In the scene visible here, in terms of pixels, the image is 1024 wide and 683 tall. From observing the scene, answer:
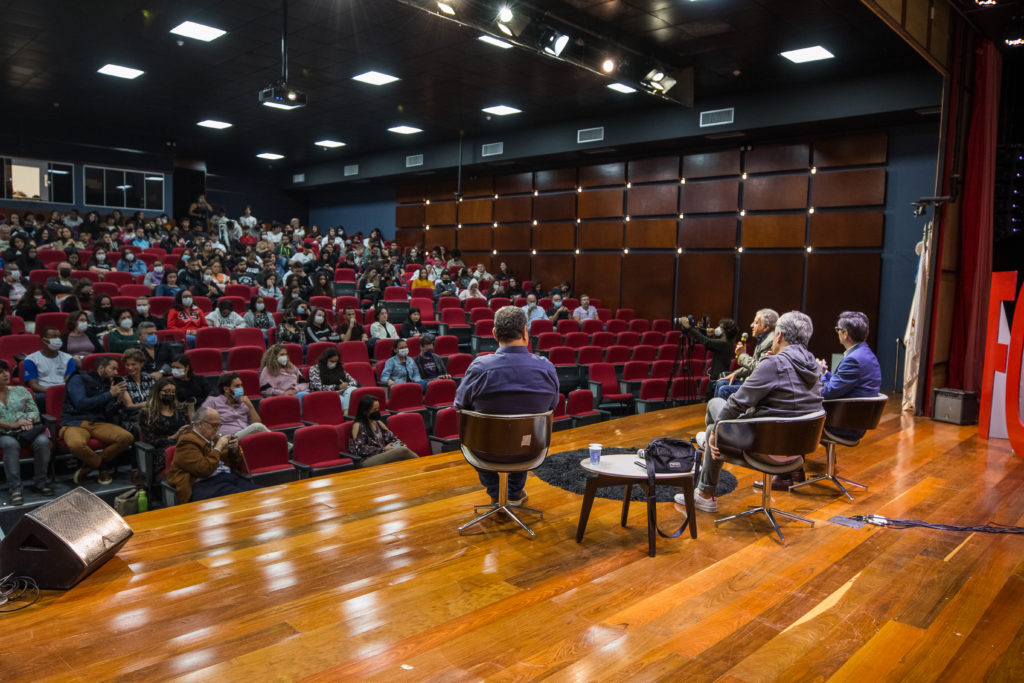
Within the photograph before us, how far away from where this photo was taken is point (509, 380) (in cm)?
282

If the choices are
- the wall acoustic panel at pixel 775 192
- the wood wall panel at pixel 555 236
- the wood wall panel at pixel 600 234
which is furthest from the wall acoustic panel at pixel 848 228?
the wood wall panel at pixel 555 236

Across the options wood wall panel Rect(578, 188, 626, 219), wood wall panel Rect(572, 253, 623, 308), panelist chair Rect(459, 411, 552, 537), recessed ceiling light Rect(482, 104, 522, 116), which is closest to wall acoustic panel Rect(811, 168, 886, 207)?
wood wall panel Rect(578, 188, 626, 219)

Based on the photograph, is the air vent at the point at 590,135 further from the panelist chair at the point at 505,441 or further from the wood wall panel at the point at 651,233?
the panelist chair at the point at 505,441

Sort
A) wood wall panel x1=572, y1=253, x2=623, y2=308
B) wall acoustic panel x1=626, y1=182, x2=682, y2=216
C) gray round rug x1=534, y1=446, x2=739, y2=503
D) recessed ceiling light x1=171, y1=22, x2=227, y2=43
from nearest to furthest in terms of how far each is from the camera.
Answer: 1. gray round rug x1=534, y1=446, x2=739, y2=503
2. recessed ceiling light x1=171, y1=22, x2=227, y2=43
3. wall acoustic panel x1=626, y1=182, x2=682, y2=216
4. wood wall panel x1=572, y1=253, x2=623, y2=308

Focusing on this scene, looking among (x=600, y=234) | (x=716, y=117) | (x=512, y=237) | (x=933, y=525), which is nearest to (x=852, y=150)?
(x=716, y=117)

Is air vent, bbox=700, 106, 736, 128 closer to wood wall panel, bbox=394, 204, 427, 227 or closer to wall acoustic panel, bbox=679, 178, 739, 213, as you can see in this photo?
wall acoustic panel, bbox=679, 178, 739, 213

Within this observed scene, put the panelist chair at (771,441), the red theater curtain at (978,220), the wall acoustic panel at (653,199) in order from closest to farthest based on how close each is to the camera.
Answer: the panelist chair at (771,441) → the red theater curtain at (978,220) → the wall acoustic panel at (653,199)

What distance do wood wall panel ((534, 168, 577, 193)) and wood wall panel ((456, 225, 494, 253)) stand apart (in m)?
1.31

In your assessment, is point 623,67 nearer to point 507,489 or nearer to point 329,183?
point 507,489

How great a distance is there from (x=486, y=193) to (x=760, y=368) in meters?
9.68

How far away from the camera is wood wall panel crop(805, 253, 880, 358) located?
7809 millimetres

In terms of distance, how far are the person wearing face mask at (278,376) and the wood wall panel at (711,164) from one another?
253 inches

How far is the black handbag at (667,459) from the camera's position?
2666 mm

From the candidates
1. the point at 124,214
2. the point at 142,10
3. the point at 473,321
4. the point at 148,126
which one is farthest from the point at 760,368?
the point at 124,214
